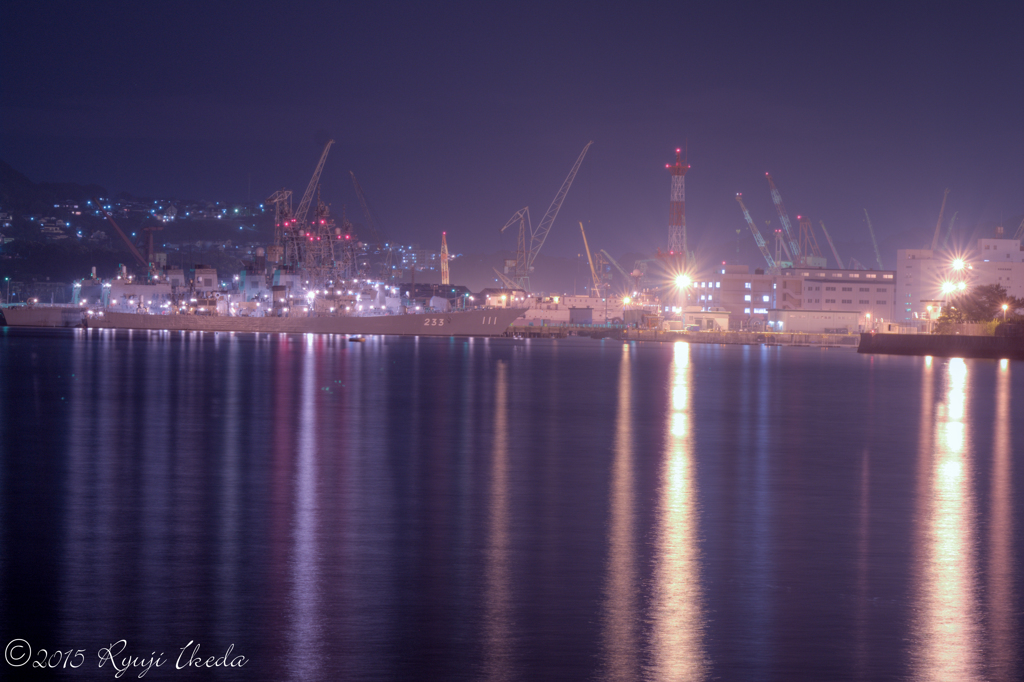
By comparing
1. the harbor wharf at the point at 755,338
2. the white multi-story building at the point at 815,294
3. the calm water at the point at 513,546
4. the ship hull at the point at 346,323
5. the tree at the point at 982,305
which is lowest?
the calm water at the point at 513,546

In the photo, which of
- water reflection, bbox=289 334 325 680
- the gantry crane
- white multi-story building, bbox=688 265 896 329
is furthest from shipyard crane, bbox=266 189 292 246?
water reflection, bbox=289 334 325 680

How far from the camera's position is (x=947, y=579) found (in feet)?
27.1

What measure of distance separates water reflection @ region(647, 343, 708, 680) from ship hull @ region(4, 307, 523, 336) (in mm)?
91759

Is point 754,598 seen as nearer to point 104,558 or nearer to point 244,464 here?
point 104,558

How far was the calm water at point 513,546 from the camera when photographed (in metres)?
6.20

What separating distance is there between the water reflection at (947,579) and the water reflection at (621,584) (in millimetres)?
1943

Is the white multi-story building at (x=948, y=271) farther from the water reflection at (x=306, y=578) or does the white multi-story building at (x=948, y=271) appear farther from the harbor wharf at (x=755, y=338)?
the water reflection at (x=306, y=578)

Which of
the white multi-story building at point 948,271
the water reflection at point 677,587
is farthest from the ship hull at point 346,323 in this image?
the water reflection at point 677,587

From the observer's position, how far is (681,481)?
46.5 feet

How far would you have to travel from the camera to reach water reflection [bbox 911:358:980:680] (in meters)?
6.12

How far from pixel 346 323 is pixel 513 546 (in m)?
96.5

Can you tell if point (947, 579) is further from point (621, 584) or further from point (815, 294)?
point (815, 294)

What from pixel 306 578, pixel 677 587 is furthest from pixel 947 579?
pixel 306 578

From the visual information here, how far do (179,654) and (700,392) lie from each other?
102 feet
